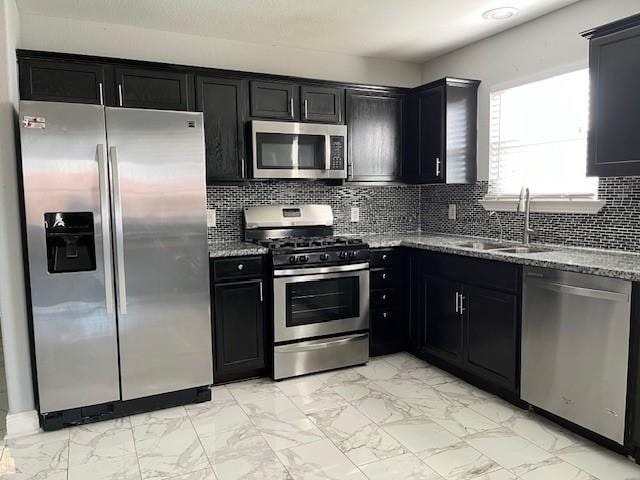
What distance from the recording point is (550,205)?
127 inches

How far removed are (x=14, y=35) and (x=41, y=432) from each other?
2.35 metres

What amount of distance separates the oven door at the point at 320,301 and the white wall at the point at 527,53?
141 cm

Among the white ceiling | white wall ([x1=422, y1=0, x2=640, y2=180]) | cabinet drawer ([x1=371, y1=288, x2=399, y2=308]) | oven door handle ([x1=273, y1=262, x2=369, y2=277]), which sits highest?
the white ceiling

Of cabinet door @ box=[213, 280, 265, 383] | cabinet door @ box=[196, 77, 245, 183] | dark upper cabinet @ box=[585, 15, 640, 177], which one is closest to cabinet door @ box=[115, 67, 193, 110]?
cabinet door @ box=[196, 77, 245, 183]

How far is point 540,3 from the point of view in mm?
3002

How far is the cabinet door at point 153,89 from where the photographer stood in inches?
122

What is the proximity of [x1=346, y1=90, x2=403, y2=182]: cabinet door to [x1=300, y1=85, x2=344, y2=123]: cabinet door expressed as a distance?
0.34 feet

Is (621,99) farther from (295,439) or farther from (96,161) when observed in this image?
(96,161)

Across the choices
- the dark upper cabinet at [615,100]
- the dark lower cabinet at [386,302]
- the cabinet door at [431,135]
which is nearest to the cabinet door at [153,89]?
the dark lower cabinet at [386,302]

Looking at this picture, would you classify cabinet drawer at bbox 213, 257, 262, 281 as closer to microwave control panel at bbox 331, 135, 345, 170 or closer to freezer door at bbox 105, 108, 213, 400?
freezer door at bbox 105, 108, 213, 400

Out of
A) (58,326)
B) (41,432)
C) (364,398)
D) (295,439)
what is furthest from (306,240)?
(41,432)

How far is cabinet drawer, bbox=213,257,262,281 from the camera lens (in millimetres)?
3162

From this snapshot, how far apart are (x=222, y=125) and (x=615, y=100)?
245 centimetres

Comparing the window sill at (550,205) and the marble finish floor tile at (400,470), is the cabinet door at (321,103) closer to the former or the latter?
the window sill at (550,205)
